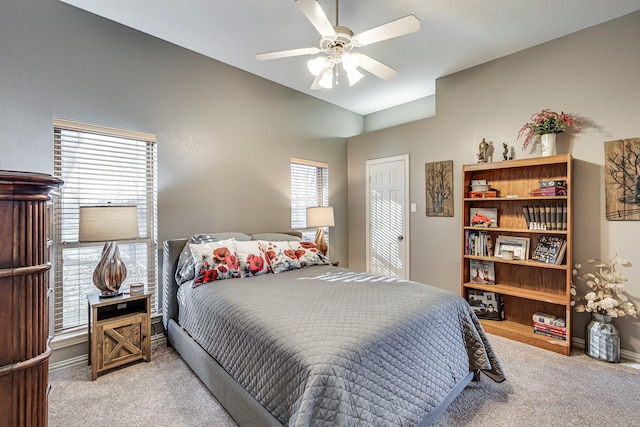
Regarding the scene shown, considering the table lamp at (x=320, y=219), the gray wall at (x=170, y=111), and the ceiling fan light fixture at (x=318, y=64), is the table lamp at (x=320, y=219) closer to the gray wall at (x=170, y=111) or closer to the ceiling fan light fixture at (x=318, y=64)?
the gray wall at (x=170, y=111)

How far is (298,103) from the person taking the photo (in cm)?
408

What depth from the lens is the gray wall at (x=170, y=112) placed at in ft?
7.16

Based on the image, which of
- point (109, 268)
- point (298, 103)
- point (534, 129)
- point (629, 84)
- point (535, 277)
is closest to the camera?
point (109, 268)

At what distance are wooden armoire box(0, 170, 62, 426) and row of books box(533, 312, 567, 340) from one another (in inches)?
139

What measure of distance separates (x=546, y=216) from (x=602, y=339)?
1.11m

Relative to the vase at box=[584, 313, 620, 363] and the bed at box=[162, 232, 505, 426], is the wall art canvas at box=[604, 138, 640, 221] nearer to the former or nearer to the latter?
the vase at box=[584, 313, 620, 363]

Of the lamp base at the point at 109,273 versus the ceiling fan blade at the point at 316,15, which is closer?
the ceiling fan blade at the point at 316,15

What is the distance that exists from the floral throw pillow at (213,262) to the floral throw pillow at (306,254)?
0.66m

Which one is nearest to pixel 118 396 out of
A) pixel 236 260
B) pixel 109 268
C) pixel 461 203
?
pixel 109 268

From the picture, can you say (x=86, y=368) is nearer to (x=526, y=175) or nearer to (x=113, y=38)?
(x=113, y=38)

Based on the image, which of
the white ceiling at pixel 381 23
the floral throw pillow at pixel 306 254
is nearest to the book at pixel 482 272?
the floral throw pillow at pixel 306 254

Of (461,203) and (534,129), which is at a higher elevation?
(534,129)

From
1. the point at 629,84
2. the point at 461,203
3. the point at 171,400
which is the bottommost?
the point at 171,400

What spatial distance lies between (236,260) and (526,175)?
304cm
